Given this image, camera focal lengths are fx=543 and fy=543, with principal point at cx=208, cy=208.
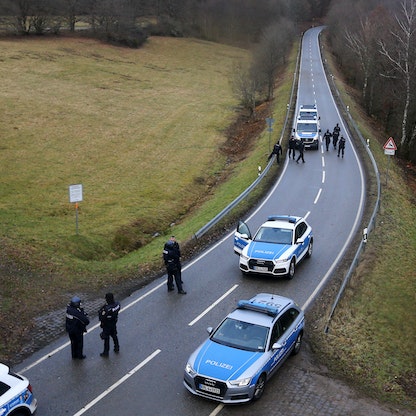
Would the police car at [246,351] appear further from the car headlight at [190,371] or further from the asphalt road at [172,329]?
the asphalt road at [172,329]

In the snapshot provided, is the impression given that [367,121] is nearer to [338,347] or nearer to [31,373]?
[338,347]

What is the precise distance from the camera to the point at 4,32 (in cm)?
7388

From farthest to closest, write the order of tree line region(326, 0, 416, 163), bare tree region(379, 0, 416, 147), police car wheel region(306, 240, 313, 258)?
tree line region(326, 0, 416, 163) → bare tree region(379, 0, 416, 147) → police car wheel region(306, 240, 313, 258)

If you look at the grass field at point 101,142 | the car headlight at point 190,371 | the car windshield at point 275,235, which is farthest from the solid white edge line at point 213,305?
the grass field at point 101,142

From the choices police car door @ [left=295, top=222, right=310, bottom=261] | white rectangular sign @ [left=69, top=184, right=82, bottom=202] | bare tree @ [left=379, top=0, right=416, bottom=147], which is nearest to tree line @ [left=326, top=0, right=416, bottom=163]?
bare tree @ [left=379, top=0, right=416, bottom=147]

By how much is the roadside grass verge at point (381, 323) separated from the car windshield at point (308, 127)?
49.5 ft

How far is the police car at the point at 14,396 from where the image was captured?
9.84 meters

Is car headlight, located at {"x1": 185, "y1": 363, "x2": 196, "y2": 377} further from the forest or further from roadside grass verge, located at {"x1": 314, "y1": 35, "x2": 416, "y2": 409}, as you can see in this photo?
the forest

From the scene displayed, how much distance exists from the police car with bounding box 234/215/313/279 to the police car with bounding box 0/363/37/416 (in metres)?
8.84

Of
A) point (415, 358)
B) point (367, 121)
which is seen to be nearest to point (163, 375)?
point (415, 358)

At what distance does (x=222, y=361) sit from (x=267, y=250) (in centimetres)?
692

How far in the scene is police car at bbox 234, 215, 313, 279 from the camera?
17.6 metres

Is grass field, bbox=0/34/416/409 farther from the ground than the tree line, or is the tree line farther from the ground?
the tree line

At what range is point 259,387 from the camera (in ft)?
37.5
